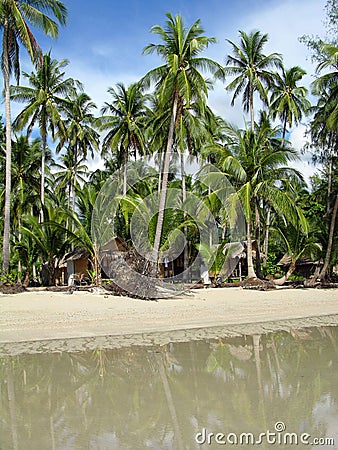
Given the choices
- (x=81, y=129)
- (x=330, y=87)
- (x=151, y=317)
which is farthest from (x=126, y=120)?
(x=151, y=317)

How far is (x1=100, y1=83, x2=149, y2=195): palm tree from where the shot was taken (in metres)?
26.4

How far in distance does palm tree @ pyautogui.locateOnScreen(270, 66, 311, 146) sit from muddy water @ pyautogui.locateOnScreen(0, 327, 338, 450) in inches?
870

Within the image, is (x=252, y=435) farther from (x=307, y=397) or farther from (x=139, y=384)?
(x=139, y=384)

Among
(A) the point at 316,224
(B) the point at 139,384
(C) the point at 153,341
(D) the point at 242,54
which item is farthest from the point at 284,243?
(B) the point at 139,384

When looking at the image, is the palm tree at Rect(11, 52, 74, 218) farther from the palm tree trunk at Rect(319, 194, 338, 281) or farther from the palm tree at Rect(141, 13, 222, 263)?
the palm tree trunk at Rect(319, 194, 338, 281)

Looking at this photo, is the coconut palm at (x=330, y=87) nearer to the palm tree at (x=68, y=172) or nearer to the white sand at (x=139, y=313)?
the white sand at (x=139, y=313)

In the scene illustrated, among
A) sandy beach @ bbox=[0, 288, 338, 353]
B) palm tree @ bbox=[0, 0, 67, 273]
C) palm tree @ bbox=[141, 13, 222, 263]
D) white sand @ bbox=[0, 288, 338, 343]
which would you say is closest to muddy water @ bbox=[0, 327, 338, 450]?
sandy beach @ bbox=[0, 288, 338, 353]

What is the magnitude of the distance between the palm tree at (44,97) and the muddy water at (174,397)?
17107mm

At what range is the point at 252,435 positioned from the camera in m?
4.43

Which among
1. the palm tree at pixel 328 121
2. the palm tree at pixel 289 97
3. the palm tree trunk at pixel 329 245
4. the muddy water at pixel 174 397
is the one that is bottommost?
the muddy water at pixel 174 397

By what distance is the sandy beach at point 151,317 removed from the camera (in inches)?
412

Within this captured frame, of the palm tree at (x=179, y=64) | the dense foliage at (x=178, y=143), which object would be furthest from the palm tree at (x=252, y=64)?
the palm tree at (x=179, y=64)

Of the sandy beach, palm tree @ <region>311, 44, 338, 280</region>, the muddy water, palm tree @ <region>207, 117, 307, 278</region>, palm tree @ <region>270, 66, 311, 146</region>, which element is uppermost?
palm tree @ <region>270, 66, 311, 146</region>

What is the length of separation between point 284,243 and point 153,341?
14044mm
